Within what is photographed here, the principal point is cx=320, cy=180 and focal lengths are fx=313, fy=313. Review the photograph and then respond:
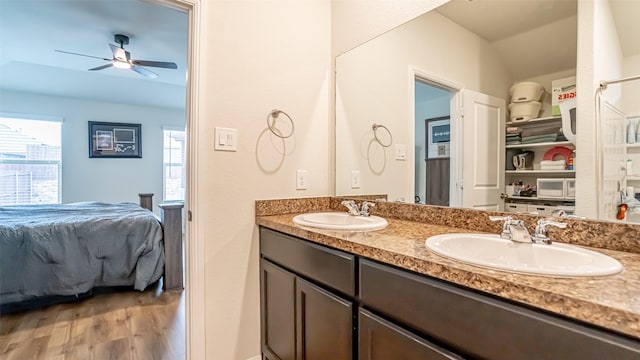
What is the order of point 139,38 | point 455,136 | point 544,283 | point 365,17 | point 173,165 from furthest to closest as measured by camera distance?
point 173,165
point 139,38
point 365,17
point 455,136
point 544,283

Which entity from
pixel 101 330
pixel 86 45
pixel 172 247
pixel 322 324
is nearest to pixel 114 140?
pixel 86 45

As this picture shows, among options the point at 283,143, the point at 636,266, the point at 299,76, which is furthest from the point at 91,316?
the point at 636,266

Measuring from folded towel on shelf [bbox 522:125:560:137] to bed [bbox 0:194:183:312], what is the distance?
2.85 m

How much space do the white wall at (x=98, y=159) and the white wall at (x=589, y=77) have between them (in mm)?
5991

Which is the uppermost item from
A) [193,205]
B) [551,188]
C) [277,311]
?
[551,188]

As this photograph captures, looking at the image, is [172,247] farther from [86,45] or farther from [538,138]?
[538,138]

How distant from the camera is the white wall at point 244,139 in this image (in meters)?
1.59

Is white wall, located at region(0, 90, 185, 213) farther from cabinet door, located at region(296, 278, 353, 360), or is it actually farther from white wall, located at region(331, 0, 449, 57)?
cabinet door, located at region(296, 278, 353, 360)

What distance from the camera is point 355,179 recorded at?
1.99 meters

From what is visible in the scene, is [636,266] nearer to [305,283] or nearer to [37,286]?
[305,283]

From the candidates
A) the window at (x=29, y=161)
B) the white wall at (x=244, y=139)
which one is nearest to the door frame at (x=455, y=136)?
the white wall at (x=244, y=139)

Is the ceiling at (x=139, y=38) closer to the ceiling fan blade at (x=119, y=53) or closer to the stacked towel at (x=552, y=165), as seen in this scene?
the ceiling fan blade at (x=119, y=53)

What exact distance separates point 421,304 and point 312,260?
0.53 meters

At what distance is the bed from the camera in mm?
2490
